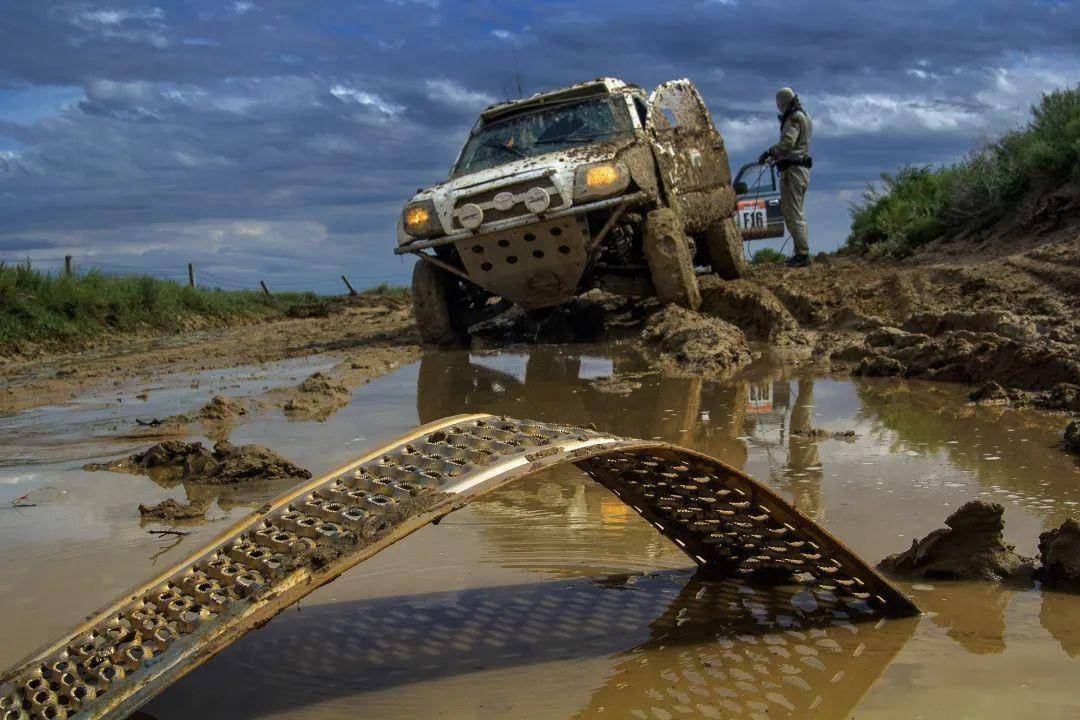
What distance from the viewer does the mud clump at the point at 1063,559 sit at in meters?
3.04

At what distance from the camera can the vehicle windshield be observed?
959cm

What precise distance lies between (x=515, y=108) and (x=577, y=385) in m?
3.74

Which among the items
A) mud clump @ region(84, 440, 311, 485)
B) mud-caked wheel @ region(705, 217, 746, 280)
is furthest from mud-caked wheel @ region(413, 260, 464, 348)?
mud clump @ region(84, 440, 311, 485)

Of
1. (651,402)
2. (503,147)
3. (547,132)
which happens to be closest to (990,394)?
(651,402)

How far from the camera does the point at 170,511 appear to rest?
14.4ft

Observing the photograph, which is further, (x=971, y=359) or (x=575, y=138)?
(x=575, y=138)

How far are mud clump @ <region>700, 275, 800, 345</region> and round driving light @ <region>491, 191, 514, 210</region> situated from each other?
94.2 inches

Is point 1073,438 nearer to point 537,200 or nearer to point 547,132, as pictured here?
point 537,200

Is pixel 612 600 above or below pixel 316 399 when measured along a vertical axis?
below

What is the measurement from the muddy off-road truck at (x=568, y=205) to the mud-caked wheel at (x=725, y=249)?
20 cm

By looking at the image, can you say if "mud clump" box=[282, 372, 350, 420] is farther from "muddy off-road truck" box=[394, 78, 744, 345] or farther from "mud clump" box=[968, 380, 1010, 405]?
"mud clump" box=[968, 380, 1010, 405]

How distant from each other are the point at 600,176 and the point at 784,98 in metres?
6.11

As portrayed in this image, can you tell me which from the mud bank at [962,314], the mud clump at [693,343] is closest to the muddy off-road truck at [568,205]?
the mud clump at [693,343]

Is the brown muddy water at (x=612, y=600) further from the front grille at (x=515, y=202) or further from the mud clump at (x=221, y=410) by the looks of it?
the front grille at (x=515, y=202)
